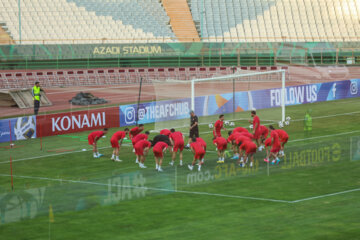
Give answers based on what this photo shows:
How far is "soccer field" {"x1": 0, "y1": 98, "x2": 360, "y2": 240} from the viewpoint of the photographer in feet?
52.1

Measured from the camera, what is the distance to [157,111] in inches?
1288

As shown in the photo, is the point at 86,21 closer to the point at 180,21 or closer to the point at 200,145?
the point at 180,21

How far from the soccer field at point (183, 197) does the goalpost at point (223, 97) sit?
17.5ft

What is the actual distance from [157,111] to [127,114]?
99.6 inches

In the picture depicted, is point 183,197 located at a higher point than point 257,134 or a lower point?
lower

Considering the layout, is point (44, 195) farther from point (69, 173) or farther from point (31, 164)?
Result: point (31, 164)

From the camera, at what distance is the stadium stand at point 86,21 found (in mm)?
55031

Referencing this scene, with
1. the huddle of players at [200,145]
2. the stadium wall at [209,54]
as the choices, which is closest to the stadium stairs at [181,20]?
the stadium wall at [209,54]

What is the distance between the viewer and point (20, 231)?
51.8 ft

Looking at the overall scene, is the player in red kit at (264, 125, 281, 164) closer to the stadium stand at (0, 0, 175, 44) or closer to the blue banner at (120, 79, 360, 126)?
the blue banner at (120, 79, 360, 126)

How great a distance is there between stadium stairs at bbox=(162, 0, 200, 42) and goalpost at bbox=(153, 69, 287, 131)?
72.5 feet

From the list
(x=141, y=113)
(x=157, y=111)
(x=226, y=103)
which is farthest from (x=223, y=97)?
(x=157, y=111)

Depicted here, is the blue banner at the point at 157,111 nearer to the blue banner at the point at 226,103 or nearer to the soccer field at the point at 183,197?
the blue banner at the point at 226,103

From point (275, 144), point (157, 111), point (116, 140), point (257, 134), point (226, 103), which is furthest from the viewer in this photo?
point (226, 103)
